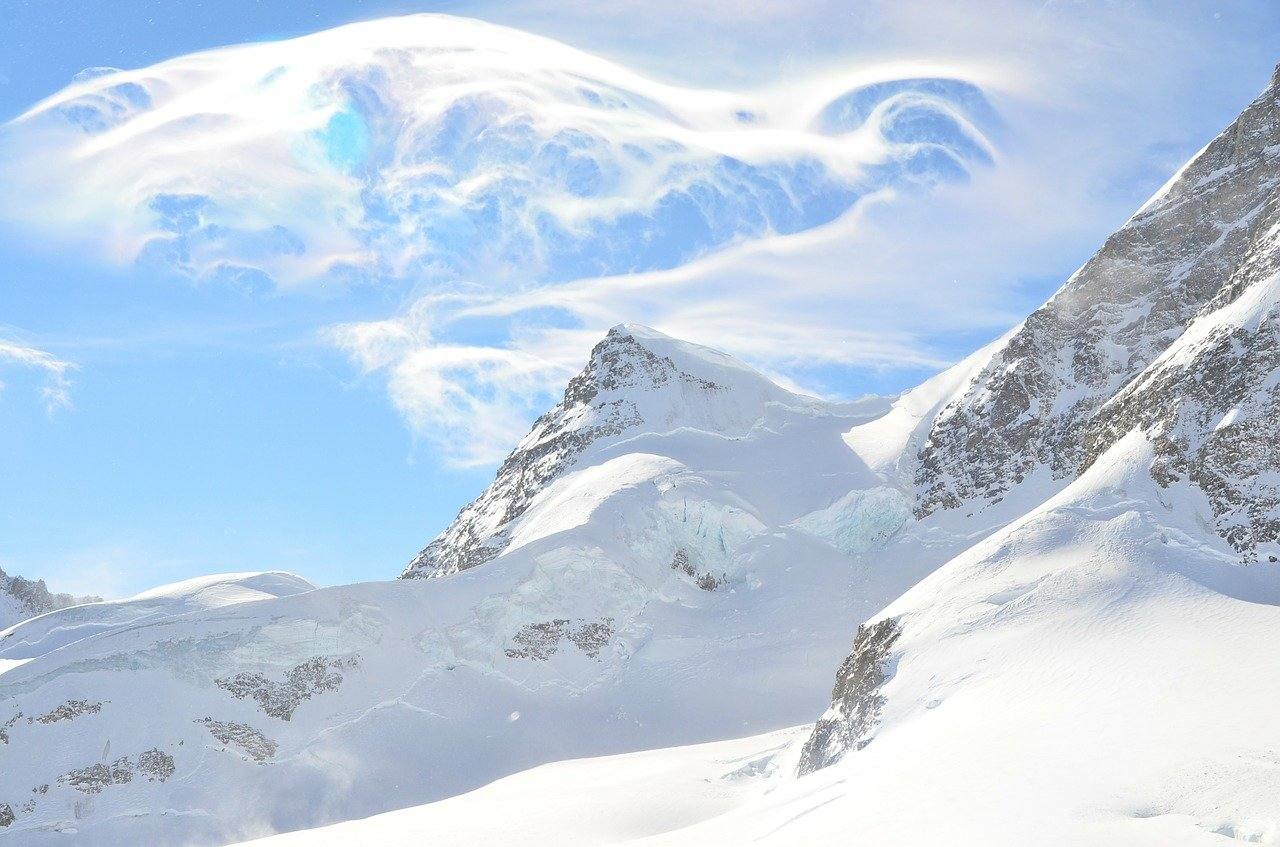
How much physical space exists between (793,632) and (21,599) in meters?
87.5

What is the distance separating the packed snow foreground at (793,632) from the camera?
26891 millimetres

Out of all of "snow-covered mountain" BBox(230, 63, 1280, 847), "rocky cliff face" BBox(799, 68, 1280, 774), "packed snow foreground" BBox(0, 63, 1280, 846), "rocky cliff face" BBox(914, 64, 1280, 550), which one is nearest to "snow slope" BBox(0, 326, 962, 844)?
"packed snow foreground" BBox(0, 63, 1280, 846)

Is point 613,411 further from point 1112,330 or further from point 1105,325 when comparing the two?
point 1112,330

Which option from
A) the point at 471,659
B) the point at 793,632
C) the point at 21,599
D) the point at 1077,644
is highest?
the point at 21,599

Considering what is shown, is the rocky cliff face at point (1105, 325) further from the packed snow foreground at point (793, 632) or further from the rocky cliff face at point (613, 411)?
the rocky cliff face at point (613, 411)

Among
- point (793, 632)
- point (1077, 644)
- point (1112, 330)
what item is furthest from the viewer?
point (1112, 330)

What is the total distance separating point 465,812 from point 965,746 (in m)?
24.7

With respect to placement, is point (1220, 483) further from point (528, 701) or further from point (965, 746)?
point (528, 701)

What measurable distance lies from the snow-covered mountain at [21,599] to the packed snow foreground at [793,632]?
1831 inches

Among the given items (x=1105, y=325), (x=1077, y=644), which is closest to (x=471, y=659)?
(x=1077, y=644)

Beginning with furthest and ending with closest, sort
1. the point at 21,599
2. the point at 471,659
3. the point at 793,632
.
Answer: the point at 21,599 < the point at 793,632 < the point at 471,659

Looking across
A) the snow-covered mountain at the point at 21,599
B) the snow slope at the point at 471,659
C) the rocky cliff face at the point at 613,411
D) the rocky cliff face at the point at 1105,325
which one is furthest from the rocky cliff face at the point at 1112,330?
the snow-covered mountain at the point at 21,599

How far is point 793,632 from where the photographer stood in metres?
62.4

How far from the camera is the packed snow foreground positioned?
88.2 feet
